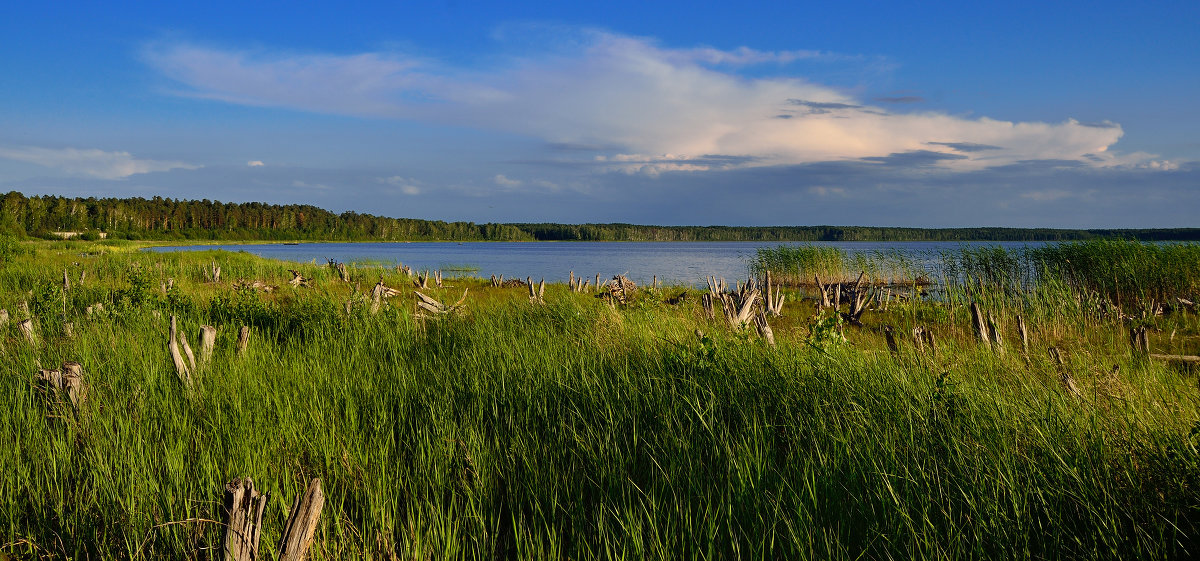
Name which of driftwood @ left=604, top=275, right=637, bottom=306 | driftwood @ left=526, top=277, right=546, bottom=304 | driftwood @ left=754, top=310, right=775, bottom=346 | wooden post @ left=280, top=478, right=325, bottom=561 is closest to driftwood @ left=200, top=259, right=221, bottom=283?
driftwood @ left=526, top=277, right=546, bottom=304

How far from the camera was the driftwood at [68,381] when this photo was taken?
5023 mm

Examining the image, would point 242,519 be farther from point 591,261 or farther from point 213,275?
point 591,261

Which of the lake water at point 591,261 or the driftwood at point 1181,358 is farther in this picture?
the lake water at point 591,261

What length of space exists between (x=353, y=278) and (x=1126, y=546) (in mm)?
28395

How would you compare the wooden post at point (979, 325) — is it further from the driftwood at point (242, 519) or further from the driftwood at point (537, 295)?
the driftwood at point (242, 519)

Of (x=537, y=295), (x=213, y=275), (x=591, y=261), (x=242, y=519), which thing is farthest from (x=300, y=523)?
(x=591, y=261)

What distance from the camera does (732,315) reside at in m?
8.62

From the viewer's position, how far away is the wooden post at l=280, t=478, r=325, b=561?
101 inches

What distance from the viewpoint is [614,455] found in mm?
4230

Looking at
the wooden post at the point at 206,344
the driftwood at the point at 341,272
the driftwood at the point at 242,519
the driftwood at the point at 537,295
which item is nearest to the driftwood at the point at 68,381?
the wooden post at the point at 206,344

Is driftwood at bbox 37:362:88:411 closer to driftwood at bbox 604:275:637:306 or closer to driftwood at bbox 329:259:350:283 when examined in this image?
driftwood at bbox 604:275:637:306

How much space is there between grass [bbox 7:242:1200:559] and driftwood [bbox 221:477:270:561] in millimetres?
505

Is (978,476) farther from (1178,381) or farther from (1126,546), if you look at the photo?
(1178,381)

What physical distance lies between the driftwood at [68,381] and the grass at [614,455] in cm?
14
